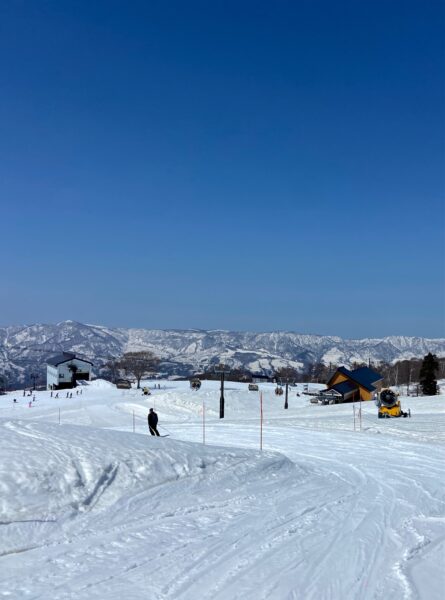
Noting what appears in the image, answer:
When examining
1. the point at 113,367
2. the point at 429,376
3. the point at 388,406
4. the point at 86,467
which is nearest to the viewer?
the point at 86,467

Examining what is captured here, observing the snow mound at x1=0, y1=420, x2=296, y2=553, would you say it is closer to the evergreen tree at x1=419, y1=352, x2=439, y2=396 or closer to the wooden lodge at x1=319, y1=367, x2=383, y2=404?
the wooden lodge at x1=319, y1=367, x2=383, y2=404

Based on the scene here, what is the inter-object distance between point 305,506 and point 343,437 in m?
16.3

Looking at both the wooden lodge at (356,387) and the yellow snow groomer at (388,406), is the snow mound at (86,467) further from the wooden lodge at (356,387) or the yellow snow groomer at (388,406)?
the wooden lodge at (356,387)

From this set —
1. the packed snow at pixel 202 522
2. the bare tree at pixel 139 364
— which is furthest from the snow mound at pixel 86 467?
the bare tree at pixel 139 364

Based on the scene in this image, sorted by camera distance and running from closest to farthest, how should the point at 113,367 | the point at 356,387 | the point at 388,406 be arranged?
the point at 388,406 < the point at 356,387 < the point at 113,367

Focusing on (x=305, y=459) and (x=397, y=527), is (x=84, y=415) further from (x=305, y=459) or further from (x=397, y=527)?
(x=397, y=527)

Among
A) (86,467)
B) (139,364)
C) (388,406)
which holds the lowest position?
(388,406)

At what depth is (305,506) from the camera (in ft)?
37.7

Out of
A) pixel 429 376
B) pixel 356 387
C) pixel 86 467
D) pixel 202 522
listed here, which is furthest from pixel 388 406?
pixel 429 376

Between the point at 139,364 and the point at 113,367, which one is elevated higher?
the point at 139,364

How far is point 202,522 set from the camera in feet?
32.1

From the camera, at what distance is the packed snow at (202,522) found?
6926 mm

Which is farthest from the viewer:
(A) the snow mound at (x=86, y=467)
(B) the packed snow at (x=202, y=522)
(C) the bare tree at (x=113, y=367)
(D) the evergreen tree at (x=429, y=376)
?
(C) the bare tree at (x=113, y=367)

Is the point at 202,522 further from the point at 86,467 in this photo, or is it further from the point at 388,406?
the point at 388,406
